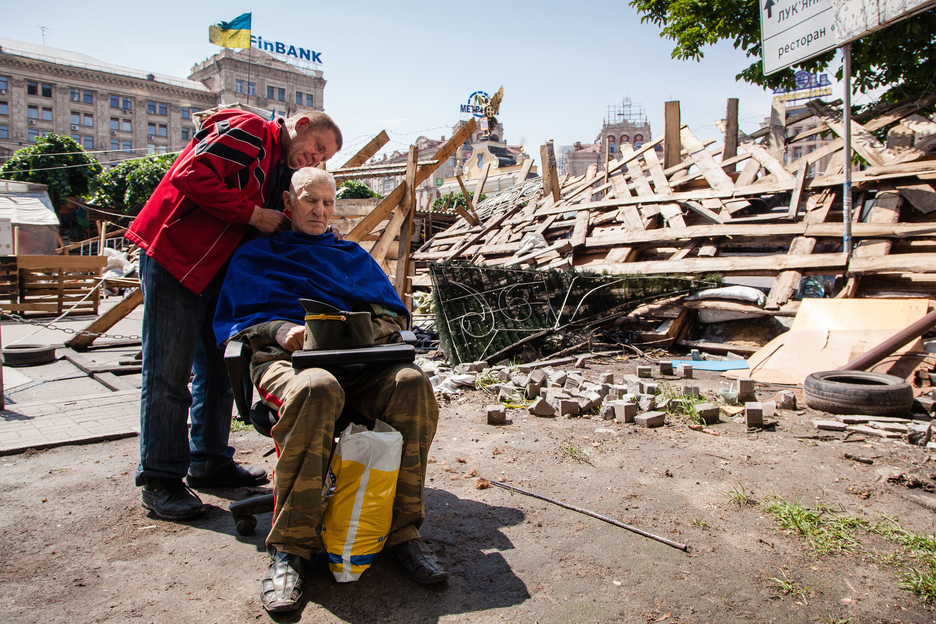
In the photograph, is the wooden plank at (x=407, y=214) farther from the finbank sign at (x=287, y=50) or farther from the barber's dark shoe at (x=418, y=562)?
the finbank sign at (x=287, y=50)

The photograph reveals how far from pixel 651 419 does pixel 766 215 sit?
233 inches

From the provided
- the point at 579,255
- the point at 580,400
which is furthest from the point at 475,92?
the point at 580,400

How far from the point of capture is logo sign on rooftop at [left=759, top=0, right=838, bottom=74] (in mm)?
7312

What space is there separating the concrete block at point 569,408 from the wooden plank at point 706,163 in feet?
22.0

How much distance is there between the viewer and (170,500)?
2.62 metres

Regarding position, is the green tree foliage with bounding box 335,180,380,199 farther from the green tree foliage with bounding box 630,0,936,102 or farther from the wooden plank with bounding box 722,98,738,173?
the wooden plank with bounding box 722,98,738,173

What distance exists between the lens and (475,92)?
277 ft

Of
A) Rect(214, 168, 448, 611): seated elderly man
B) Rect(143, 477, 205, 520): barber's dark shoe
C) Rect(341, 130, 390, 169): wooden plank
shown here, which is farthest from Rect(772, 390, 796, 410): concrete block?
Rect(341, 130, 390, 169): wooden plank

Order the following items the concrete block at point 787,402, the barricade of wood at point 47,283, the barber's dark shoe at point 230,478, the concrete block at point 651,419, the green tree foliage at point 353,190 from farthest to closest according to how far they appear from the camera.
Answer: the green tree foliage at point 353,190
the barricade of wood at point 47,283
the concrete block at point 787,402
the concrete block at point 651,419
the barber's dark shoe at point 230,478

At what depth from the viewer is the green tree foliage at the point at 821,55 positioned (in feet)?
31.6

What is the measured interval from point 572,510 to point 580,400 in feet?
6.52

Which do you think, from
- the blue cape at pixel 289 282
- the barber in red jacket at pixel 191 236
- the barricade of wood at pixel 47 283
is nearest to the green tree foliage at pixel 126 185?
the barricade of wood at pixel 47 283

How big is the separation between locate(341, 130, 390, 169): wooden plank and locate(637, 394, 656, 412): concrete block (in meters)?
4.53

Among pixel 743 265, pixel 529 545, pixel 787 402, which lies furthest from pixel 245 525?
pixel 743 265
